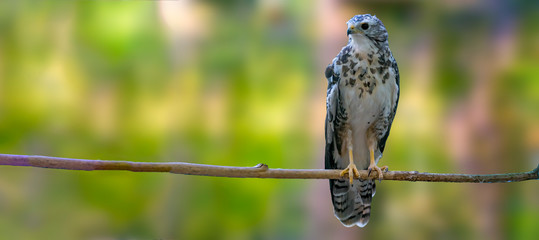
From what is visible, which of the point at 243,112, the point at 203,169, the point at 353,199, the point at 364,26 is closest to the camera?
the point at 203,169

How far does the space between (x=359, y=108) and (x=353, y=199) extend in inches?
12.4

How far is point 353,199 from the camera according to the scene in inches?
64.4

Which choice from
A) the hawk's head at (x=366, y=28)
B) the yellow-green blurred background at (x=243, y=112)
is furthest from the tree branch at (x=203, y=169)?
the yellow-green blurred background at (x=243, y=112)

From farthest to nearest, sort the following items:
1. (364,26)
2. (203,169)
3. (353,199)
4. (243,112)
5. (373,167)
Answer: (243,112), (353,199), (373,167), (364,26), (203,169)

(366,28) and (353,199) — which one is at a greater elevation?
(366,28)

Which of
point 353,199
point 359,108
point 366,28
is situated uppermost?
point 366,28

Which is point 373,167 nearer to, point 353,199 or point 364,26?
point 353,199

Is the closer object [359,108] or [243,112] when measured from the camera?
[359,108]

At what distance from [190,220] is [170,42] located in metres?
0.75

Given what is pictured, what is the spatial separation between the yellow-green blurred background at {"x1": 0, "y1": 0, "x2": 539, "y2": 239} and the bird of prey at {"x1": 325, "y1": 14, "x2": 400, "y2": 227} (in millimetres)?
438

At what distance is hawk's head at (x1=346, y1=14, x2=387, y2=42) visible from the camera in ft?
4.56

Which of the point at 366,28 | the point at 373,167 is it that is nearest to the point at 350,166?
the point at 373,167

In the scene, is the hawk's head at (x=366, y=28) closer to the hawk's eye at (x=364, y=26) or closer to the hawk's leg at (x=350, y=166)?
the hawk's eye at (x=364, y=26)

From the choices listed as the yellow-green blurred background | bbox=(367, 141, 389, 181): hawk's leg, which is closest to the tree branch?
bbox=(367, 141, 389, 181): hawk's leg
